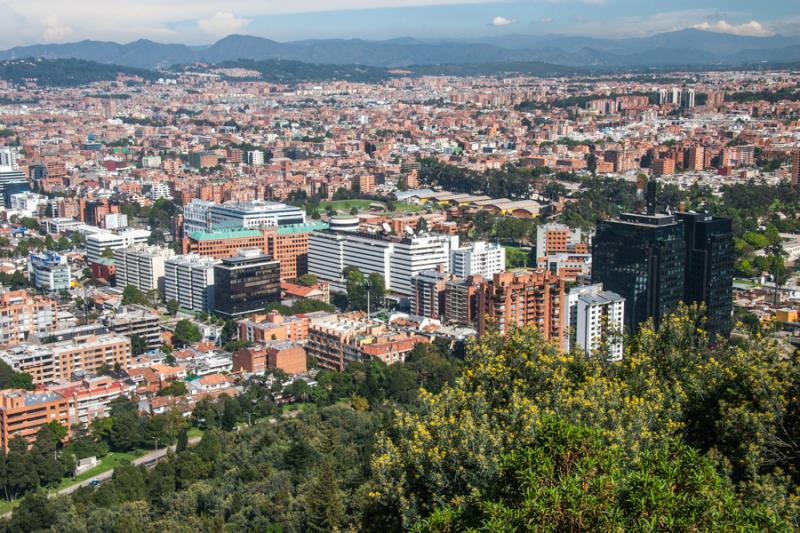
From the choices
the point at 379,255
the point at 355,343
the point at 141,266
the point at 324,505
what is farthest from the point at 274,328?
the point at 324,505

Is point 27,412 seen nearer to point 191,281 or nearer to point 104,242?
point 191,281

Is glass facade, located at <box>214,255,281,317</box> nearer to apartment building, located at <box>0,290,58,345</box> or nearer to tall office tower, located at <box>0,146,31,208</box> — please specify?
apartment building, located at <box>0,290,58,345</box>

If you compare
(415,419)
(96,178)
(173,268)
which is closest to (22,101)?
(96,178)

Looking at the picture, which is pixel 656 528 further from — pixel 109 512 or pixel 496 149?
pixel 496 149

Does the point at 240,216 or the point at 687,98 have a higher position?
the point at 687,98

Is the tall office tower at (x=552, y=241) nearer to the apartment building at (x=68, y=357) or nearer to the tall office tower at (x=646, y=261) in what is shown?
the tall office tower at (x=646, y=261)

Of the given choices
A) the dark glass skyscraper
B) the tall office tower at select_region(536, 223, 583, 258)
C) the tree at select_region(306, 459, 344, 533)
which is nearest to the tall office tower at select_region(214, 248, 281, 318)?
the tall office tower at select_region(536, 223, 583, 258)

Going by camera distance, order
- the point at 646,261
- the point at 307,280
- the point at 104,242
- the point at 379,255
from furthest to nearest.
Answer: the point at 104,242, the point at 307,280, the point at 379,255, the point at 646,261
